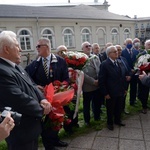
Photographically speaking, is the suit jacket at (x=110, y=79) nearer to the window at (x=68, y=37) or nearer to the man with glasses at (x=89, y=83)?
the man with glasses at (x=89, y=83)

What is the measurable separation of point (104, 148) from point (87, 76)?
1623 mm

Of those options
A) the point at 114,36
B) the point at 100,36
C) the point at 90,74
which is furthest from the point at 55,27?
the point at 90,74

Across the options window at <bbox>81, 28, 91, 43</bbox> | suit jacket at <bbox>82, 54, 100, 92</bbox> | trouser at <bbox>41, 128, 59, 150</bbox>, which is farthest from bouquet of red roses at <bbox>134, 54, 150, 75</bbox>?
window at <bbox>81, 28, 91, 43</bbox>

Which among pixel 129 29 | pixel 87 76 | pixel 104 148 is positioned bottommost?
pixel 104 148

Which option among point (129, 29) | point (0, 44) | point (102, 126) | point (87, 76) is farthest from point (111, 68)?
point (129, 29)

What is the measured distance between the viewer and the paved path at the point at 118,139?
12.0 feet

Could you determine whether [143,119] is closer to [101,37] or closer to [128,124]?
[128,124]

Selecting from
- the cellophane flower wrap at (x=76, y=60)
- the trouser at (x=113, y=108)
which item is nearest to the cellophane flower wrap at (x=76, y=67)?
the cellophane flower wrap at (x=76, y=60)

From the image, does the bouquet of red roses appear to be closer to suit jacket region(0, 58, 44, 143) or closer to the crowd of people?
the crowd of people

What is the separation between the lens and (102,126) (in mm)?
4535

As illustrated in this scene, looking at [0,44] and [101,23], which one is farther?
[101,23]

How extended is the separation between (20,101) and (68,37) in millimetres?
24597

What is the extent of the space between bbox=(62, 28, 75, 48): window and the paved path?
22.3 meters

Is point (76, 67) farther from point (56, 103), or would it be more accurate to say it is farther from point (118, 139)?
point (118, 139)
